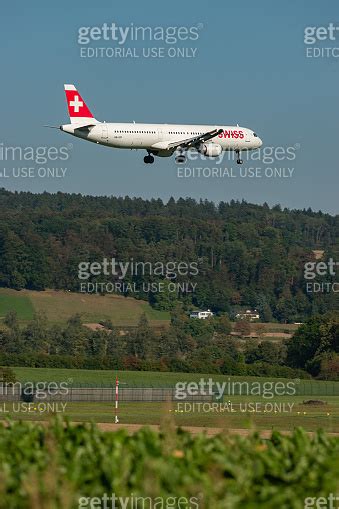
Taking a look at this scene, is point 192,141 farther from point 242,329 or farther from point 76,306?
point 76,306

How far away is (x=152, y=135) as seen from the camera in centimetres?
7775

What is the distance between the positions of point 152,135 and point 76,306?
92.9 metres

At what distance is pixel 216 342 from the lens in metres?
144

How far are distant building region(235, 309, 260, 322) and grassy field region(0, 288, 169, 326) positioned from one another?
47.6 feet

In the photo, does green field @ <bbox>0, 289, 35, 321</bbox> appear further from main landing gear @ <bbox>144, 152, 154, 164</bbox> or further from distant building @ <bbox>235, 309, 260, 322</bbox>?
main landing gear @ <bbox>144, 152, 154, 164</bbox>

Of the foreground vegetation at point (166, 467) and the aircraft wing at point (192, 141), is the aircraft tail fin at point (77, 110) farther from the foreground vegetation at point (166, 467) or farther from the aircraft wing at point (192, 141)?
the foreground vegetation at point (166, 467)

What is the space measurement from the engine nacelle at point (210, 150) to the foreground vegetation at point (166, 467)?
55.1 metres

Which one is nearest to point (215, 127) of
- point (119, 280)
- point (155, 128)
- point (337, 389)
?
point (155, 128)

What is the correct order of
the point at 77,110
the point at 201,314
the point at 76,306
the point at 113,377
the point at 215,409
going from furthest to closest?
the point at 201,314 → the point at 76,306 → the point at 113,377 → the point at 77,110 → the point at 215,409

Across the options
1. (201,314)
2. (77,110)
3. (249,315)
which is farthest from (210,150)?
(249,315)

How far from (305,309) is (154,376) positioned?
103275 millimetres

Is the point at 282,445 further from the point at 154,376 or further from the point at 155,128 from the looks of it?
the point at 154,376

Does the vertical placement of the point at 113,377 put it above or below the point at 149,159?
below

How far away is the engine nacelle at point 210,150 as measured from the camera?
77.6 meters
